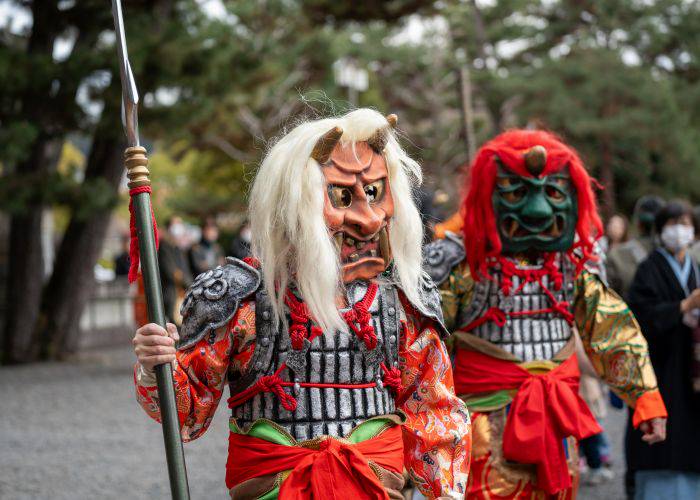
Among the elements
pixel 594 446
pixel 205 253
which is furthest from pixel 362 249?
pixel 205 253

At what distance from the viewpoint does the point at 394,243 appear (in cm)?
295

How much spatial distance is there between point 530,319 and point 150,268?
2052mm

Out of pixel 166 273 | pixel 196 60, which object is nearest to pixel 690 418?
pixel 166 273

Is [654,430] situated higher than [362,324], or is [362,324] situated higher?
[362,324]

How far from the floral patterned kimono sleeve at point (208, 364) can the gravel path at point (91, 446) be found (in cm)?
353

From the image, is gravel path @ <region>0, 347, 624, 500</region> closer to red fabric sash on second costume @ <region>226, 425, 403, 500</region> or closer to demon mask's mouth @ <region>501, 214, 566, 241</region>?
demon mask's mouth @ <region>501, 214, 566, 241</region>

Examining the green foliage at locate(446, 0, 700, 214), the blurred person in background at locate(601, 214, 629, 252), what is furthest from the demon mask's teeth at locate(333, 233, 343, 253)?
the green foliage at locate(446, 0, 700, 214)

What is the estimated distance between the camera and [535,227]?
4.05 metres

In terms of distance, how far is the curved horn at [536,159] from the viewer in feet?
13.3

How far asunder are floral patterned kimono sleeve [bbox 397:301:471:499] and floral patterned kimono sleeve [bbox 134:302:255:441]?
47 cm

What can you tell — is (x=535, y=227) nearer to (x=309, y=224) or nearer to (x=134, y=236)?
(x=309, y=224)

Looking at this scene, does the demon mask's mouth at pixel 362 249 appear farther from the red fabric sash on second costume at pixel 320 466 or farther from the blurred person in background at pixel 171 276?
the blurred person in background at pixel 171 276

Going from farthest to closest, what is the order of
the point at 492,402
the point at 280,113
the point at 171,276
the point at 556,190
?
the point at 280,113
the point at 171,276
the point at 556,190
the point at 492,402

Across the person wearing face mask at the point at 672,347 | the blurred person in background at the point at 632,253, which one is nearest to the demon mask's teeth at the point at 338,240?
the person wearing face mask at the point at 672,347
